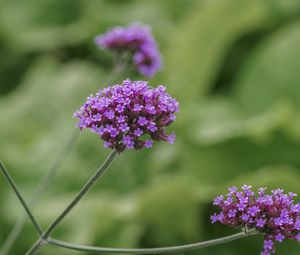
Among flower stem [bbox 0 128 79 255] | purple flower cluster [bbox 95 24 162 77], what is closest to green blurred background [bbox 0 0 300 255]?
purple flower cluster [bbox 95 24 162 77]

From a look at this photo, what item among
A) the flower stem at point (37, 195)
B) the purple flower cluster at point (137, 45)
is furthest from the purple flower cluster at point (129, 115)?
the purple flower cluster at point (137, 45)

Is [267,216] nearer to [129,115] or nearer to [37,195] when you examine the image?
[129,115]

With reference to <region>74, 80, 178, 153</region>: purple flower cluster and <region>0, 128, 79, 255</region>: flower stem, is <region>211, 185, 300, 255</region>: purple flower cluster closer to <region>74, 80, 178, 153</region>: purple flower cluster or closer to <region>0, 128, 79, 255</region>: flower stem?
<region>74, 80, 178, 153</region>: purple flower cluster

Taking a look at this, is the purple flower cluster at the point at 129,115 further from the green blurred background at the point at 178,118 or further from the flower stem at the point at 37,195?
the green blurred background at the point at 178,118

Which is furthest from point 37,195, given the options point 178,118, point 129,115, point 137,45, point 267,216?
point 178,118

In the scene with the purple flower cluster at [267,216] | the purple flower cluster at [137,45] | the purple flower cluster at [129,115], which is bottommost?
the purple flower cluster at [267,216]

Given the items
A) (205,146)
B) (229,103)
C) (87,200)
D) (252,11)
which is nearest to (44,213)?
(87,200)
